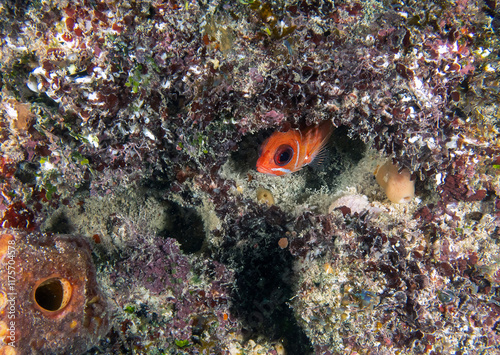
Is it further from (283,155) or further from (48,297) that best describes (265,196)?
(48,297)

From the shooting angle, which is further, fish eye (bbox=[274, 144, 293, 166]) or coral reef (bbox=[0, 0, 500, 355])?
fish eye (bbox=[274, 144, 293, 166])

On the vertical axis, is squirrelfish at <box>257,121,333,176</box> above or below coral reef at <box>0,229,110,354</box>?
above

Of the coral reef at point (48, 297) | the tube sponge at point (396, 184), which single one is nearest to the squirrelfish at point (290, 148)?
the tube sponge at point (396, 184)

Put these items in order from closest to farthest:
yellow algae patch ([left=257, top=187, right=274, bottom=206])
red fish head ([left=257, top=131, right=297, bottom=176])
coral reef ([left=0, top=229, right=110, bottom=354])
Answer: coral reef ([left=0, top=229, right=110, bottom=354])
red fish head ([left=257, top=131, right=297, bottom=176])
yellow algae patch ([left=257, top=187, right=274, bottom=206])

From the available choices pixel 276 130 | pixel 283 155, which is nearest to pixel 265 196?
pixel 283 155

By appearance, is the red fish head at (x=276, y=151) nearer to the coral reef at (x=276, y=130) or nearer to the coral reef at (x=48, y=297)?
the coral reef at (x=276, y=130)

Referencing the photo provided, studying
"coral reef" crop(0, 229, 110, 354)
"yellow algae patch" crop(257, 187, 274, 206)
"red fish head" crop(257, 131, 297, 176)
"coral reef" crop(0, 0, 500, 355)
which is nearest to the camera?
"coral reef" crop(0, 229, 110, 354)

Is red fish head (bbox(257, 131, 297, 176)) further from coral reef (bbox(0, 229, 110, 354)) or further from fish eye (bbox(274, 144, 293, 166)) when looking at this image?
coral reef (bbox(0, 229, 110, 354))

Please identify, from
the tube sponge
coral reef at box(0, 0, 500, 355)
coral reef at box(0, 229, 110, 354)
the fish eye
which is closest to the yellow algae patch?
coral reef at box(0, 0, 500, 355)
